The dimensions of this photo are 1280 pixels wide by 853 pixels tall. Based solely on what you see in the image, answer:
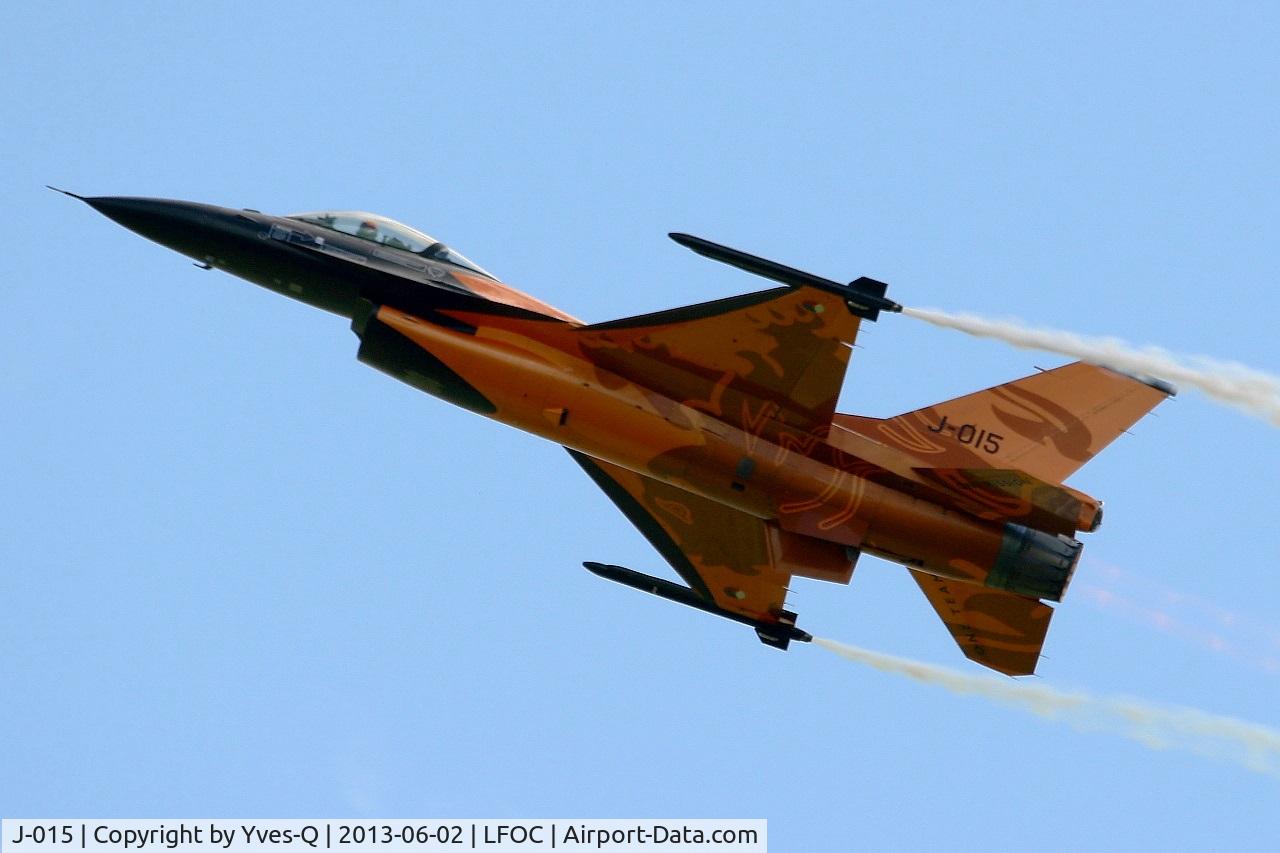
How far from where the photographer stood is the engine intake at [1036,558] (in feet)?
66.1

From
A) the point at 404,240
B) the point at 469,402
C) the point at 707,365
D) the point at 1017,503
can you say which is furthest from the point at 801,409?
the point at 404,240

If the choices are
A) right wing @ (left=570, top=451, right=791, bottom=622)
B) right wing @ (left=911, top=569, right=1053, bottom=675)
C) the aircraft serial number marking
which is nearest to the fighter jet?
the aircraft serial number marking

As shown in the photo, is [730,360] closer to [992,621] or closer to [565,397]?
[565,397]

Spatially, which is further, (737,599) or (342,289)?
(737,599)

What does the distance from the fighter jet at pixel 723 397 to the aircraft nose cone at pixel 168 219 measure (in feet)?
0.08

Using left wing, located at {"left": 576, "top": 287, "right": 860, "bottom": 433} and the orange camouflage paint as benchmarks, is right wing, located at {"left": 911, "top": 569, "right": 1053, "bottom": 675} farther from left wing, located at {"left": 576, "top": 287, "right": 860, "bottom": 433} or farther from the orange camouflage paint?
left wing, located at {"left": 576, "top": 287, "right": 860, "bottom": 433}

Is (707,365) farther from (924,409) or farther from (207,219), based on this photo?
(207,219)

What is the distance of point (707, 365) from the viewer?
2052 centimetres

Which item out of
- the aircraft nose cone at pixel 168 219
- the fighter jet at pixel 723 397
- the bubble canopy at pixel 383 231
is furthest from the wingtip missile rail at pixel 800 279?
the aircraft nose cone at pixel 168 219

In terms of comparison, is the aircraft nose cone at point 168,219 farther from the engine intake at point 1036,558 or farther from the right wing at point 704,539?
the engine intake at point 1036,558

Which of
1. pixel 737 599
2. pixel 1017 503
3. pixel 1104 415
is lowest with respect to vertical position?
pixel 737 599

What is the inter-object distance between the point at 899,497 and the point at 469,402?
5.51 m

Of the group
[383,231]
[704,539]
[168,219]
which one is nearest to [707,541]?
[704,539]

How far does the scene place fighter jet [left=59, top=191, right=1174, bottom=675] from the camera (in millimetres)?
19984
